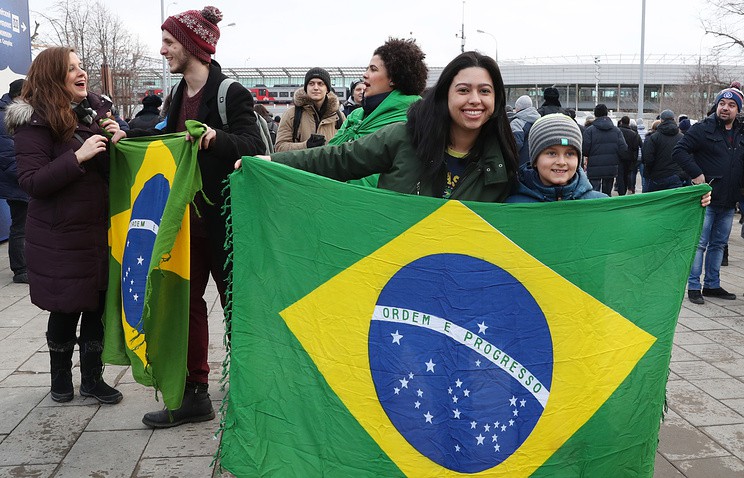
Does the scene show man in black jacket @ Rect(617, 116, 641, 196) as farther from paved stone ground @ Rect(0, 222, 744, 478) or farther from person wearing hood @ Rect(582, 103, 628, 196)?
paved stone ground @ Rect(0, 222, 744, 478)

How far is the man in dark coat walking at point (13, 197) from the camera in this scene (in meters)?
7.88

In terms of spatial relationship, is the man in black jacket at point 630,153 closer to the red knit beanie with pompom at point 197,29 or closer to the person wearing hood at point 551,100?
the person wearing hood at point 551,100

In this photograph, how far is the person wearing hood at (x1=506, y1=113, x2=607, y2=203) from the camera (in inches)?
119

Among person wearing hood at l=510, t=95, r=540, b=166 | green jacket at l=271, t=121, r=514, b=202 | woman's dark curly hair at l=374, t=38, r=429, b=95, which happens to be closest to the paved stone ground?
green jacket at l=271, t=121, r=514, b=202

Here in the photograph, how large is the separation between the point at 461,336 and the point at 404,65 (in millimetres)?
2013

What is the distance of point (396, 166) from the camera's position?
10.2ft

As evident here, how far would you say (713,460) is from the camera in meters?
3.80

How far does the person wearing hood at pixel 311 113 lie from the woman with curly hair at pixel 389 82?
1.92 metres

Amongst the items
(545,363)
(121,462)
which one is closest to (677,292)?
(545,363)

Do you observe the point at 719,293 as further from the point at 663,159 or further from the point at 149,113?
the point at 149,113

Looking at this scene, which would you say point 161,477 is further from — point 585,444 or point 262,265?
point 585,444

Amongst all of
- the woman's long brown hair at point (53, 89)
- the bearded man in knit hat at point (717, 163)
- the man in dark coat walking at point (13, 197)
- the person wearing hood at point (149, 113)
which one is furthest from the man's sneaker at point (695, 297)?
the man in dark coat walking at point (13, 197)

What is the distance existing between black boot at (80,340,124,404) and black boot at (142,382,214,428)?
410 millimetres

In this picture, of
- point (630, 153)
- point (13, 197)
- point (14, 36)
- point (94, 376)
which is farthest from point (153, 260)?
point (630, 153)
